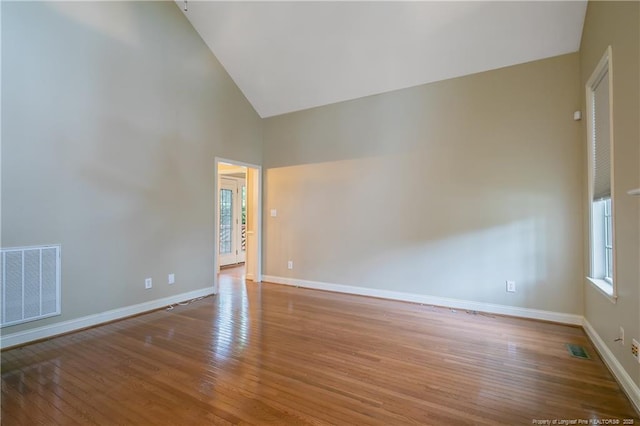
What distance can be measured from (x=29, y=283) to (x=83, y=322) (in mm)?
662

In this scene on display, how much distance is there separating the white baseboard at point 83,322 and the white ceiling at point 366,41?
3503 mm

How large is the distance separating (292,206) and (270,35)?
258cm

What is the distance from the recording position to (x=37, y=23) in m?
2.89

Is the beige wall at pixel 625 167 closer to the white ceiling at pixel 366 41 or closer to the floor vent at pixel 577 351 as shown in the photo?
the floor vent at pixel 577 351

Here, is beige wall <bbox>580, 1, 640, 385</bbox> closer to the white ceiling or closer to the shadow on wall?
the white ceiling

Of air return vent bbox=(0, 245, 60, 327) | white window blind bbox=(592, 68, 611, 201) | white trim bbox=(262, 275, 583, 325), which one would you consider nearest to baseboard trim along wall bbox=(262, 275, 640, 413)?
white trim bbox=(262, 275, 583, 325)

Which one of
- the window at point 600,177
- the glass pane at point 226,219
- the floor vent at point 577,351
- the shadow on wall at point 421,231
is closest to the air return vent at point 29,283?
the shadow on wall at point 421,231

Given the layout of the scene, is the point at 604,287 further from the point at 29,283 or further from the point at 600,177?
the point at 29,283

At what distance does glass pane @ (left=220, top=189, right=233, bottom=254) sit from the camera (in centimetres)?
717

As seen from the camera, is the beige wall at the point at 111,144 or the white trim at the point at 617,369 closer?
the white trim at the point at 617,369

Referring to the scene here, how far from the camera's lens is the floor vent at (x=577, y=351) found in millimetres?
2566

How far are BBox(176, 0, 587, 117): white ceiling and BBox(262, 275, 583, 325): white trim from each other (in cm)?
289

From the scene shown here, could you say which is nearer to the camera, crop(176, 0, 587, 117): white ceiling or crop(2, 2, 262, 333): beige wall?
crop(2, 2, 262, 333): beige wall

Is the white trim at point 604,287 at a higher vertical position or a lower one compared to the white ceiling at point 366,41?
lower
